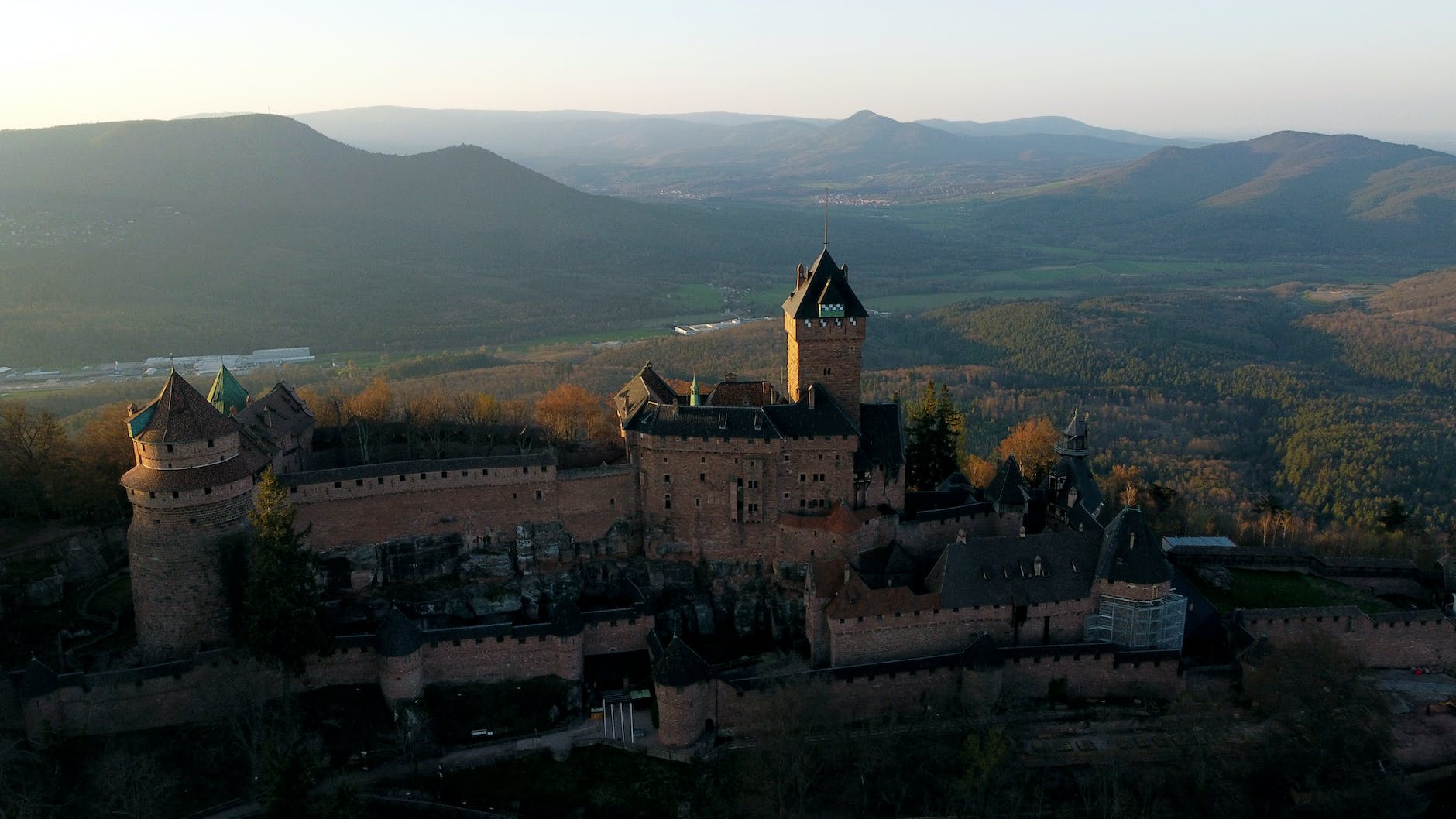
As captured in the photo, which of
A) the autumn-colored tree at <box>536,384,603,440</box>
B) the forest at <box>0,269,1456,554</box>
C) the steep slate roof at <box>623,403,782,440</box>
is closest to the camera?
the steep slate roof at <box>623,403,782,440</box>

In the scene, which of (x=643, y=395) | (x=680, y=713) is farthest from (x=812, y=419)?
(x=680, y=713)

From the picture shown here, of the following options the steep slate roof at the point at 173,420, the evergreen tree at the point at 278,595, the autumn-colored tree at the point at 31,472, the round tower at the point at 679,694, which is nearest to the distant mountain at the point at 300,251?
the autumn-colored tree at the point at 31,472

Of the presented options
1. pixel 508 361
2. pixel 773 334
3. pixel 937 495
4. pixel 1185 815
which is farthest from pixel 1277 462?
pixel 508 361

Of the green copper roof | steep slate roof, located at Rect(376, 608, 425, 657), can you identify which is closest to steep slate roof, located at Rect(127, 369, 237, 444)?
the green copper roof

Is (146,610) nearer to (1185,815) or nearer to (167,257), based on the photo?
(1185,815)

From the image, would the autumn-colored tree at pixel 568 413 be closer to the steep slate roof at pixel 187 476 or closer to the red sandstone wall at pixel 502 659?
the red sandstone wall at pixel 502 659

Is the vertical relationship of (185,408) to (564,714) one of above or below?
above

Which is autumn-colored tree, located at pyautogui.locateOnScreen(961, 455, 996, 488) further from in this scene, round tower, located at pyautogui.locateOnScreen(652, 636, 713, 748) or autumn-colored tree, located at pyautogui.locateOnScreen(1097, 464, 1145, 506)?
round tower, located at pyautogui.locateOnScreen(652, 636, 713, 748)
